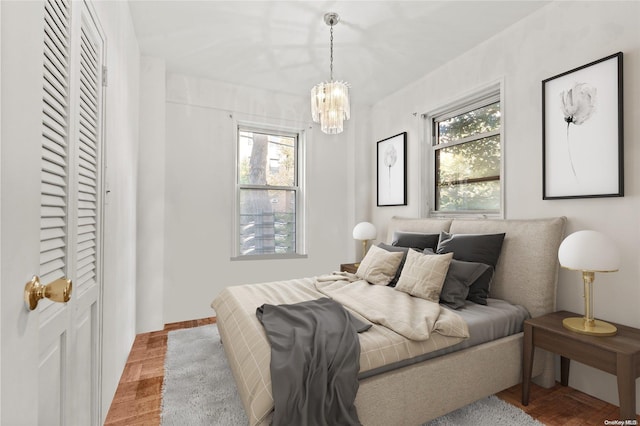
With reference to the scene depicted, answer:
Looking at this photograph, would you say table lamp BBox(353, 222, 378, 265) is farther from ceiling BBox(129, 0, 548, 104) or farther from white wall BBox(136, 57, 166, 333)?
white wall BBox(136, 57, 166, 333)

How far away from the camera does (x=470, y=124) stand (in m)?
3.06

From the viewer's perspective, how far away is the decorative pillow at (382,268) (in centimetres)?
266

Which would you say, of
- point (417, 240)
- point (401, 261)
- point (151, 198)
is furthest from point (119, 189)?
point (417, 240)

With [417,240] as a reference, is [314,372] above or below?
below

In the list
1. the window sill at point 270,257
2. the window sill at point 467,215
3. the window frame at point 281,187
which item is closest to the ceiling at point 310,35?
the window frame at point 281,187

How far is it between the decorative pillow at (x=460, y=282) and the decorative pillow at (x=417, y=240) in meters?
0.53

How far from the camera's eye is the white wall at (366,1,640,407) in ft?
6.19

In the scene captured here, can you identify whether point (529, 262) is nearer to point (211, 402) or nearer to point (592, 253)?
point (592, 253)

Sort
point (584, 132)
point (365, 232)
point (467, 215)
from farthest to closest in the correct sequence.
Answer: point (365, 232) < point (467, 215) < point (584, 132)

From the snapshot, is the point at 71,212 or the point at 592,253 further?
the point at 592,253

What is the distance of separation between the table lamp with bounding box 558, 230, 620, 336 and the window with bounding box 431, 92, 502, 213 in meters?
0.92

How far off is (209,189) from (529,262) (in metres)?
3.16

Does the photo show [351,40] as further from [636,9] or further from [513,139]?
[636,9]

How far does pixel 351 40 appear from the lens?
2.79m
